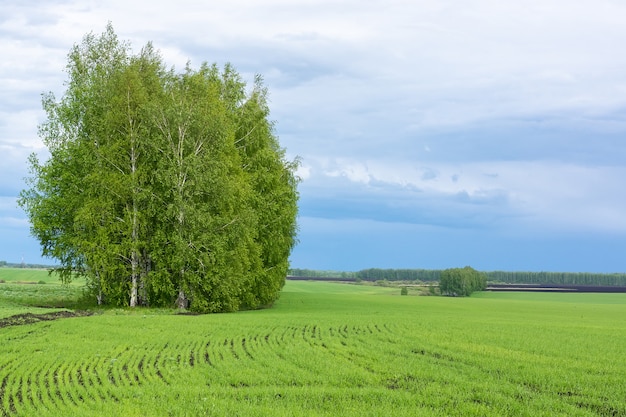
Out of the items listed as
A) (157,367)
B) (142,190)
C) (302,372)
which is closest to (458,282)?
(142,190)

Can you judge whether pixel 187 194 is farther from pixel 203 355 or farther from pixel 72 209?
pixel 203 355

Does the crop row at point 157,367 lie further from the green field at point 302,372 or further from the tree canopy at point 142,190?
the tree canopy at point 142,190

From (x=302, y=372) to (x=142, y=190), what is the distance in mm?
33168

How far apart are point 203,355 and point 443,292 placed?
117418mm

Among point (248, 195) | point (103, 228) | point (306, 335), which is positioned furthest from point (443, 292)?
point (306, 335)

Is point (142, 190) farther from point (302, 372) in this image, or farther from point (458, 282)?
point (458, 282)

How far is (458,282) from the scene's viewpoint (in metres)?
134

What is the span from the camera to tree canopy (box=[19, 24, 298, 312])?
4981cm

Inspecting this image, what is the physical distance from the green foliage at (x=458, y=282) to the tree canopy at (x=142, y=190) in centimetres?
8696

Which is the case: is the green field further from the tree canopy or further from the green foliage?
the green foliage

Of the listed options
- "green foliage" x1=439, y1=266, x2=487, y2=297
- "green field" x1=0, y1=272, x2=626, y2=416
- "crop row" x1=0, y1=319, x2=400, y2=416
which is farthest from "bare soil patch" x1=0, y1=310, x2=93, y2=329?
"green foliage" x1=439, y1=266, x2=487, y2=297

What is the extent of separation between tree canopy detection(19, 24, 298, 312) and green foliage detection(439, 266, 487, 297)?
A: 86958 mm

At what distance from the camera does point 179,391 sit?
17828 mm

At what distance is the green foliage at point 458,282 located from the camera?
5290 inches
